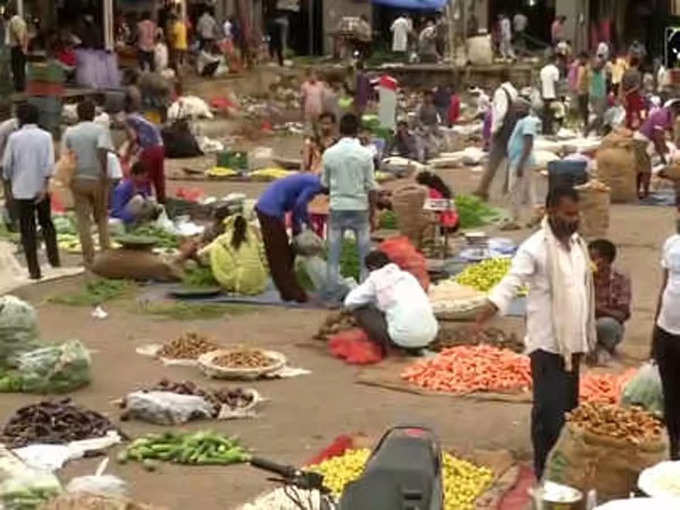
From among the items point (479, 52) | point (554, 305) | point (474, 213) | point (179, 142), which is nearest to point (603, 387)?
point (554, 305)

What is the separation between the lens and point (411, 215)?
53.0 feet

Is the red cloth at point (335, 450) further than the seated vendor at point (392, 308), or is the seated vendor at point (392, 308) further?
the seated vendor at point (392, 308)

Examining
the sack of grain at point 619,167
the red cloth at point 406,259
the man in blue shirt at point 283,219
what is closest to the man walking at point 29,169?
the man in blue shirt at point 283,219

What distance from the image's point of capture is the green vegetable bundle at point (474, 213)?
1884 centimetres

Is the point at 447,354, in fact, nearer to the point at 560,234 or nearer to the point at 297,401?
the point at 297,401

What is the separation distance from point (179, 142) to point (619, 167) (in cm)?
834

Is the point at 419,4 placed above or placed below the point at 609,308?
above

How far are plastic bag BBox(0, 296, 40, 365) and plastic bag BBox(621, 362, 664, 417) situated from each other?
451cm

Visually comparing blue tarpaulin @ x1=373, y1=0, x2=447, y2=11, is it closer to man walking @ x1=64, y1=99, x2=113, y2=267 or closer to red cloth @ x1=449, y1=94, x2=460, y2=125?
red cloth @ x1=449, y1=94, x2=460, y2=125

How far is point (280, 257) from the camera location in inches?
555

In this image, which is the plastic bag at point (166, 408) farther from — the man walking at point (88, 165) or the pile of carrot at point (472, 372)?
the man walking at point (88, 165)

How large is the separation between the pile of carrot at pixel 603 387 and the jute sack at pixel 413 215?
A: 529 cm

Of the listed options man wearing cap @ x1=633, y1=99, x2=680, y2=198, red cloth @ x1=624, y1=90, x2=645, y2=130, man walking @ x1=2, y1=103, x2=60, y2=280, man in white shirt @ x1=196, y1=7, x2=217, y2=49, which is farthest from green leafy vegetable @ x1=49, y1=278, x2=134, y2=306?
man in white shirt @ x1=196, y1=7, x2=217, y2=49

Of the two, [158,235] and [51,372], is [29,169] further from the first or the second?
[51,372]
